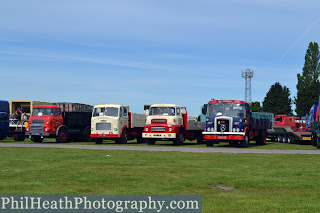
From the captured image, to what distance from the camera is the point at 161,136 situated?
31562mm

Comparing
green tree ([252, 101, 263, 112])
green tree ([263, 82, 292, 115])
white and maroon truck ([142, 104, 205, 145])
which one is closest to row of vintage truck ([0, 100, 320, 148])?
white and maroon truck ([142, 104, 205, 145])

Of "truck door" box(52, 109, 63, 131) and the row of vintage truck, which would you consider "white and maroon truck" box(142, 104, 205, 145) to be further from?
"truck door" box(52, 109, 63, 131)

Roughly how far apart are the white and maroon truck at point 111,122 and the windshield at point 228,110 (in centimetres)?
685

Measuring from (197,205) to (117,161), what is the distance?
9.02m

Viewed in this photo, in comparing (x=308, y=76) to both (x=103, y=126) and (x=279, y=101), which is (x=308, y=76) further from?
(x=103, y=126)

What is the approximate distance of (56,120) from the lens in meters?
34.7

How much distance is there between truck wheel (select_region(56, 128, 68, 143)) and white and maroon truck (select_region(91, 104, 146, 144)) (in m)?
2.72

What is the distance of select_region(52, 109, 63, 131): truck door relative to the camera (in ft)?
113

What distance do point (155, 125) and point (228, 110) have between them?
17.0 ft

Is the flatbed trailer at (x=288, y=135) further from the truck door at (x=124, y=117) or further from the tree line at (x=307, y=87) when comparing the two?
the tree line at (x=307, y=87)

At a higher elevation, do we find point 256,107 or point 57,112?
point 256,107

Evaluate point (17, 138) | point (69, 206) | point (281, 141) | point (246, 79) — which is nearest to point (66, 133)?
point (17, 138)

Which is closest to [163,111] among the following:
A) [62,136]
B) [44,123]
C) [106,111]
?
[106,111]

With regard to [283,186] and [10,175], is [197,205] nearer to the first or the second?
[283,186]
